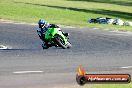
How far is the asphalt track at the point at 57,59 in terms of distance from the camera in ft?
53.0

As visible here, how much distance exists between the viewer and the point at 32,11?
54344 mm

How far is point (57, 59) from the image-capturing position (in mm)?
21000

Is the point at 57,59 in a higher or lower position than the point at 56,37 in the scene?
lower

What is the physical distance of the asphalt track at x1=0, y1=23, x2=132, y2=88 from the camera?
53.0 feet

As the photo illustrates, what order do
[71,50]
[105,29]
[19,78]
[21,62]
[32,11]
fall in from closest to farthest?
[19,78] → [21,62] → [71,50] → [105,29] → [32,11]

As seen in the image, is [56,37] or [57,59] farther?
[56,37]

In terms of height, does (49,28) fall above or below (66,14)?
above

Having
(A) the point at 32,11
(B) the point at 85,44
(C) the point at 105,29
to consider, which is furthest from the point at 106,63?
(A) the point at 32,11

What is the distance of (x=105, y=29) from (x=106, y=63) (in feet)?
59.3

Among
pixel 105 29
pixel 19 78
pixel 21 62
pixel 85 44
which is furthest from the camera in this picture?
pixel 105 29

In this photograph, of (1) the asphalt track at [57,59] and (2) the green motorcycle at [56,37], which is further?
(2) the green motorcycle at [56,37]

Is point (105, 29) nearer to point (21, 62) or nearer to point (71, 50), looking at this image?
point (71, 50)

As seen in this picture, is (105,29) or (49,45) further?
(105,29)

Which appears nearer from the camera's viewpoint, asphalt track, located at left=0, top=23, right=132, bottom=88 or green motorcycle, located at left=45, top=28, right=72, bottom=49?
asphalt track, located at left=0, top=23, right=132, bottom=88
